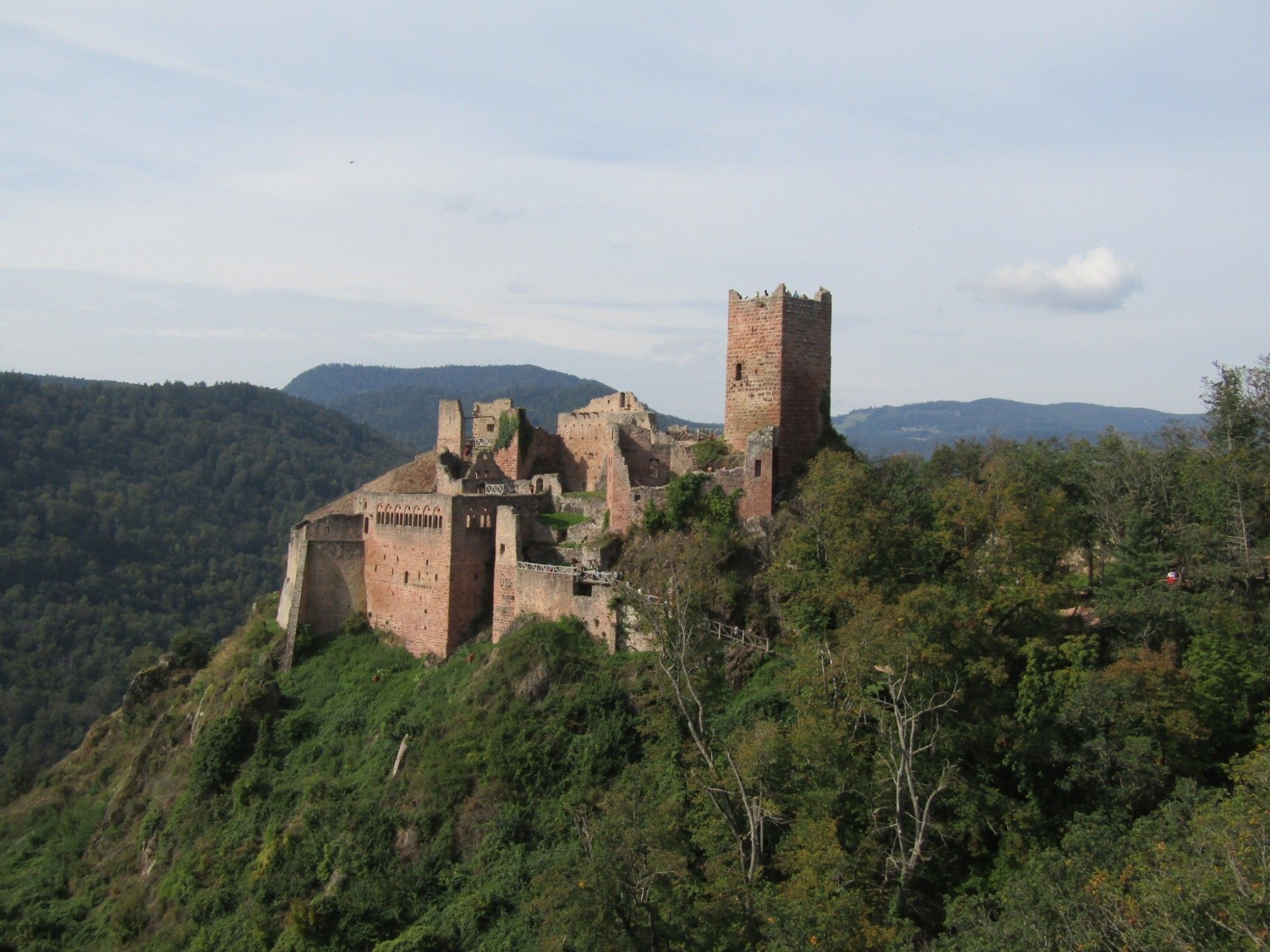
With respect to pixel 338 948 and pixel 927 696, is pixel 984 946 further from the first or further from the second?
pixel 338 948

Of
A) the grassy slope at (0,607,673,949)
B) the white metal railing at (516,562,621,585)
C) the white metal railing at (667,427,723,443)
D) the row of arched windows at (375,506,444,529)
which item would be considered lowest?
the grassy slope at (0,607,673,949)

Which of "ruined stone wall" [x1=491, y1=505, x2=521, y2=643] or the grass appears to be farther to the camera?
the grass

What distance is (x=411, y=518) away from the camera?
37656 mm

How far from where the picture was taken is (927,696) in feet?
82.2

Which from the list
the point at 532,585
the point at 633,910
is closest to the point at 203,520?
the point at 532,585

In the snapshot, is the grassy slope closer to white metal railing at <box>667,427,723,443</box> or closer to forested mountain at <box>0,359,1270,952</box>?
forested mountain at <box>0,359,1270,952</box>

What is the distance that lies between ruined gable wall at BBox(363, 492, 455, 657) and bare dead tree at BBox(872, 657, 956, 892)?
15791 mm

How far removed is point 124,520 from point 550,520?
97.1 metres

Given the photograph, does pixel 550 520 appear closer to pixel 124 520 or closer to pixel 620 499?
pixel 620 499

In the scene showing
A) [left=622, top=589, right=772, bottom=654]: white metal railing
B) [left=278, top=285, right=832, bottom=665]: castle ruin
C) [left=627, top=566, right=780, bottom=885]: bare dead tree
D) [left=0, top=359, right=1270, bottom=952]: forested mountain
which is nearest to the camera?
[left=0, top=359, right=1270, bottom=952]: forested mountain

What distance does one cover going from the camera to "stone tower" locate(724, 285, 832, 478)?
34344 mm

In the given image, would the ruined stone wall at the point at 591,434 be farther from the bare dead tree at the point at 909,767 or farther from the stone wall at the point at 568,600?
the bare dead tree at the point at 909,767

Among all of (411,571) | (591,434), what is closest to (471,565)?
(411,571)

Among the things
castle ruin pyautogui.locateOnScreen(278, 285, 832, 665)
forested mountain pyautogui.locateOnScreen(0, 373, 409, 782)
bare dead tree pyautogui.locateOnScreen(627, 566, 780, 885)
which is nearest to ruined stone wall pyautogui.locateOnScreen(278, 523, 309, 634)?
castle ruin pyautogui.locateOnScreen(278, 285, 832, 665)
